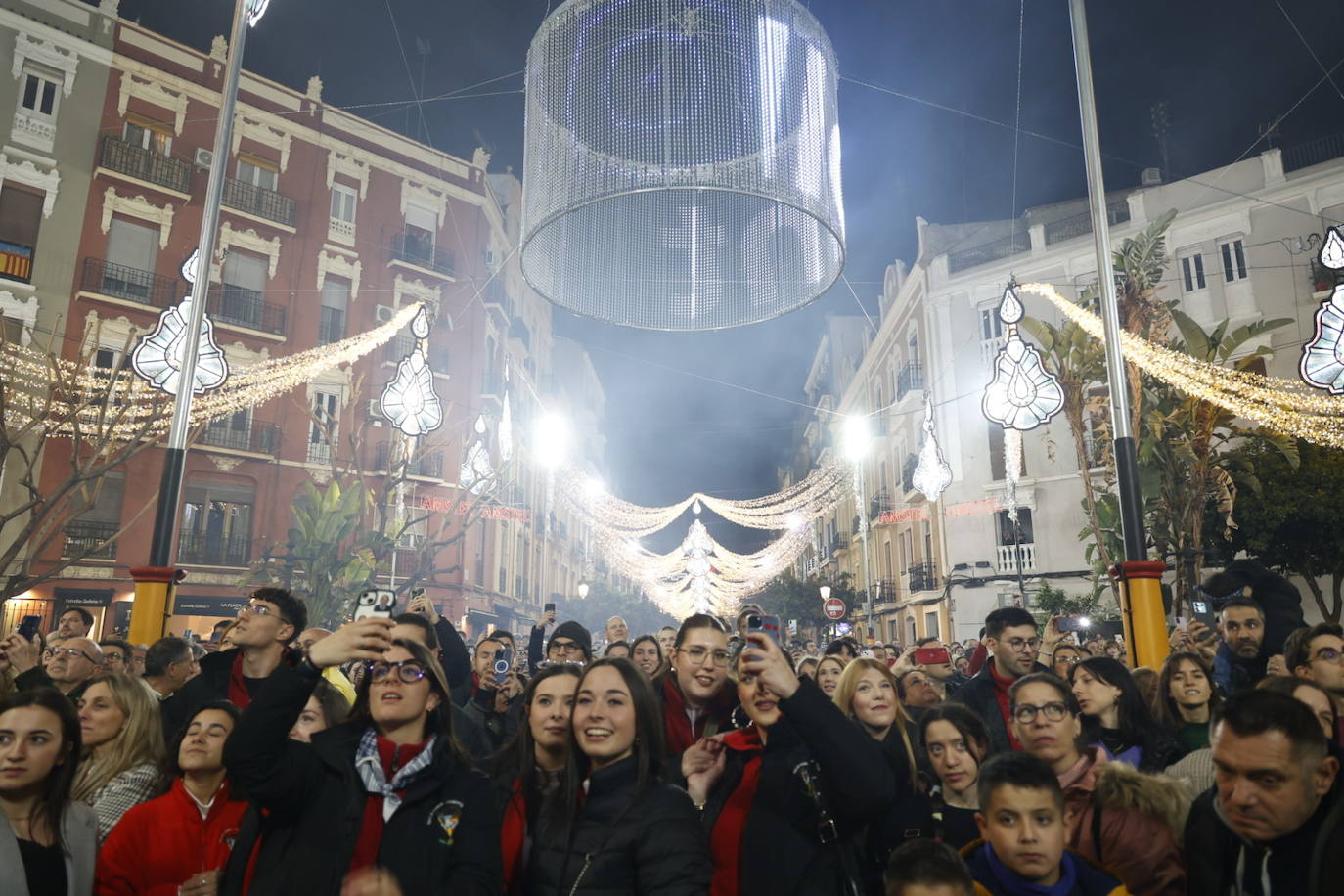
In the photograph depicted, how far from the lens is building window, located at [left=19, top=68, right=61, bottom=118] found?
23.1 metres

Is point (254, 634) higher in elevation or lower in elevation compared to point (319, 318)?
lower

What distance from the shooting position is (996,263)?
29.2 metres

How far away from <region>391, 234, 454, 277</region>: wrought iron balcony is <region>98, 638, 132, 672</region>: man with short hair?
2465cm

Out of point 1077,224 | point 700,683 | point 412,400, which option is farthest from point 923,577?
point 700,683

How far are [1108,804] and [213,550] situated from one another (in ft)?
86.2

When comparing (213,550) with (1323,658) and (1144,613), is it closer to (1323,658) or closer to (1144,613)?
(1144,613)

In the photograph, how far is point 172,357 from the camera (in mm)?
10281

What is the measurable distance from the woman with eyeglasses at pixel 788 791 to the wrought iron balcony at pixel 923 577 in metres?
28.4

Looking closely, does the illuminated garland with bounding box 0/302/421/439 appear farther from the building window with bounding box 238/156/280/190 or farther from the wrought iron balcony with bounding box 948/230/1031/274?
the wrought iron balcony with bounding box 948/230/1031/274

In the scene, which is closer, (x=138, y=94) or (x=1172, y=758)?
(x=1172, y=758)

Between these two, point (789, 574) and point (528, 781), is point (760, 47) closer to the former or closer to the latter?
point (528, 781)

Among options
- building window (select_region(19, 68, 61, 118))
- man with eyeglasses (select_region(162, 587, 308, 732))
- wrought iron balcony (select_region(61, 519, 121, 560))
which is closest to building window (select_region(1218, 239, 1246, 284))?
man with eyeglasses (select_region(162, 587, 308, 732))

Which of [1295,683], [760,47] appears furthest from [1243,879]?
[760,47]

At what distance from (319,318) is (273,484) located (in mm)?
5511
